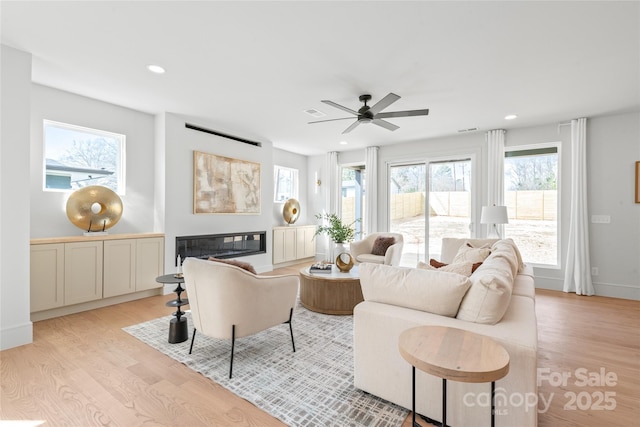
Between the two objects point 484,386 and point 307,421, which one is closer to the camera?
point 484,386

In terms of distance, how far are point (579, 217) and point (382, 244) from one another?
3057 mm

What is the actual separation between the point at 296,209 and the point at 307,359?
4.79 metres

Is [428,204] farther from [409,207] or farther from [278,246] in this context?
[278,246]

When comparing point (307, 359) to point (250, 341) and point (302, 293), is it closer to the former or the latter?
point (250, 341)

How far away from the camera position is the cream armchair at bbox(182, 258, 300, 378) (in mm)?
2213

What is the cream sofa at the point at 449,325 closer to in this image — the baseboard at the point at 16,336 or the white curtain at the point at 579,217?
the baseboard at the point at 16,336

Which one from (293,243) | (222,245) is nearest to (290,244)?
(293,243)

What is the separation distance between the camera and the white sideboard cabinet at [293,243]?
21.3 ft

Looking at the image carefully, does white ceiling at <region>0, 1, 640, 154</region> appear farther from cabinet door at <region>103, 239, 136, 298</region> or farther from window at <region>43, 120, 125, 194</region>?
cabinet door at <region>103, 239, 136, 298</region>

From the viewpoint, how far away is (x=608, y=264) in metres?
4.54

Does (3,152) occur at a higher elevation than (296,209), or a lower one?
higher

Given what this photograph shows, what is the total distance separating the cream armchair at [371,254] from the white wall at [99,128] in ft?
11.3

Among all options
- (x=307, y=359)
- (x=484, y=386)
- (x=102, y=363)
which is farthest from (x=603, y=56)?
(x=102, y=363)

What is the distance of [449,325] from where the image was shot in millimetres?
1682
